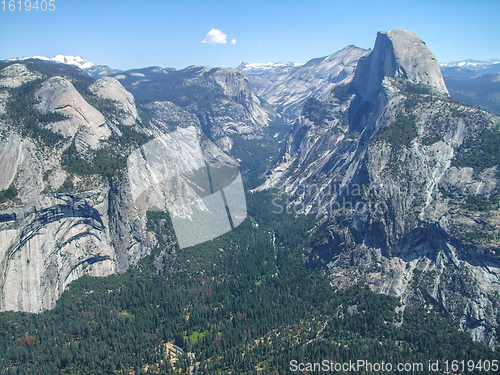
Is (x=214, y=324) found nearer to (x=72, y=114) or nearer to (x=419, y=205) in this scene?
(x=419, y=205)

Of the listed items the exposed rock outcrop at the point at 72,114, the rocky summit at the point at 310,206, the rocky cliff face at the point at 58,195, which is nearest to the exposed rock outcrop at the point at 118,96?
the rocky summit at the point at 310,206

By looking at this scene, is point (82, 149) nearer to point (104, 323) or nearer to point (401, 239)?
point (104, 323)

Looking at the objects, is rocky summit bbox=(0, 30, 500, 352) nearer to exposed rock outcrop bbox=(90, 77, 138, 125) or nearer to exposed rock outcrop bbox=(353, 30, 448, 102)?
exposed rock outcrop bbox=(90, 77, 138, 125)

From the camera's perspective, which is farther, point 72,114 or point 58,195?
point 72,114

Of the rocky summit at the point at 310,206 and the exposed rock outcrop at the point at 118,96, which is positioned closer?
the rocky summit at the point at 310,206

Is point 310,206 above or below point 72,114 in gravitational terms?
below

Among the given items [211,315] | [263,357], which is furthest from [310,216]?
[263,357]

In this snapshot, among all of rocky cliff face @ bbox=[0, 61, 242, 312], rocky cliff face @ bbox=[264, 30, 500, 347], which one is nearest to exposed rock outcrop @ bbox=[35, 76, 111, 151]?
rocky cliff face @ bbox=[0, 61, 242, 312]

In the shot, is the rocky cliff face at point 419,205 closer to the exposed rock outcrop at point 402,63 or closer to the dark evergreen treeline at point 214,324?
the exposed rock outcrop at point 402,63

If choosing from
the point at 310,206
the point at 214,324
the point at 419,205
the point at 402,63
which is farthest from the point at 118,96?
the point at 419,205
